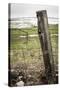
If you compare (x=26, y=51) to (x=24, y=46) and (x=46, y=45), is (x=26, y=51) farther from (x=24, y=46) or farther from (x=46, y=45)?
(x=46, y=45)

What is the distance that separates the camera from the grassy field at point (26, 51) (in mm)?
2297

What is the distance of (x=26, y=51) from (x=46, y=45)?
0.25m

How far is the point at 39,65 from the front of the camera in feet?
7.68

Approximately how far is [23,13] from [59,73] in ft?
2.67

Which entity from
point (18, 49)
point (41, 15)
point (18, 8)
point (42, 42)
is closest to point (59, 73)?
point (42, 42)

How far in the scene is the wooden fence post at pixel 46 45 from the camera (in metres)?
2.35

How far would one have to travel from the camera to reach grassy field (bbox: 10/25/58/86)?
90.4 inches

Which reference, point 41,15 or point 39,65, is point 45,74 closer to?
point 39,65

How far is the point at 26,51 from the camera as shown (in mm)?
2322

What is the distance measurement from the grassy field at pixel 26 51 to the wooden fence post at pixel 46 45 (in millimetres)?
48

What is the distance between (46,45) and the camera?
2.37 meters

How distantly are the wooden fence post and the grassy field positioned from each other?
1.9 inches

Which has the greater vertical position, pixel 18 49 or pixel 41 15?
pixel 41 15

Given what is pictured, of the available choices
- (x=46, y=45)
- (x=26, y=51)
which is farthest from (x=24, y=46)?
(x=46, y=45)
